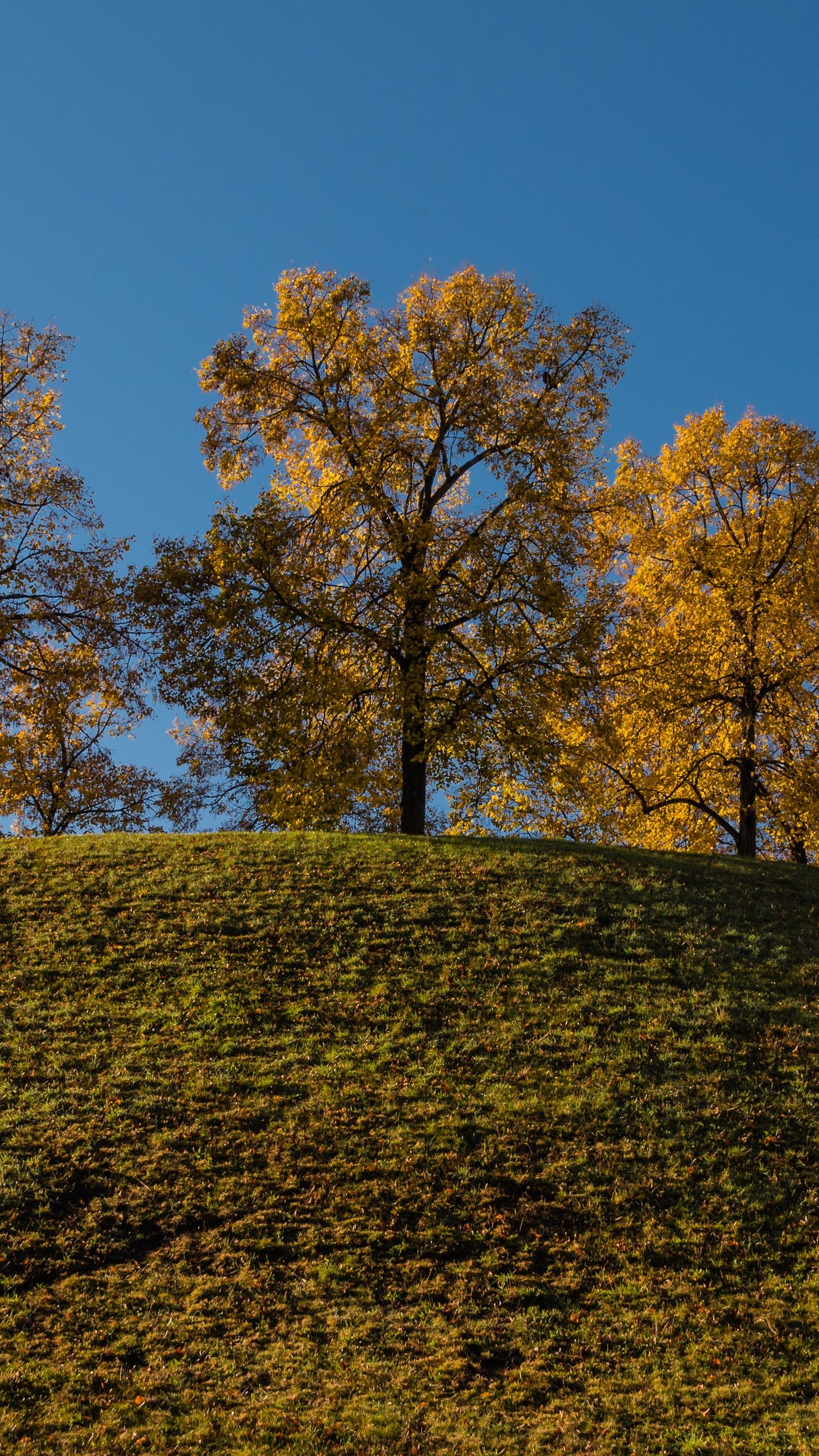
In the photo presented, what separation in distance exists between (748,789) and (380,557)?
11025mm

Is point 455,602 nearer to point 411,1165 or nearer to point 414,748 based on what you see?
point 414,748

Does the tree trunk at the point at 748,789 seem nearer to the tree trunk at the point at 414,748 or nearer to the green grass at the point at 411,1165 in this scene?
the green grass at the point at 411,1165

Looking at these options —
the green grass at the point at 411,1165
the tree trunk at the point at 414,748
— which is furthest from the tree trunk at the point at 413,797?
the green grass at the point at 411,1165

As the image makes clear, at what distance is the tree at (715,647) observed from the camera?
1011 inches

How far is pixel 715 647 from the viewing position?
26.5 meters

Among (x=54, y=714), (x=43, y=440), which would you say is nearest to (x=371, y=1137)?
(x=54, y=714)

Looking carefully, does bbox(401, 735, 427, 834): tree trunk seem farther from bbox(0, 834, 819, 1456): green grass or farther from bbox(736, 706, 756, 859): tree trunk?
bbox(736, 706, 756, 859): tree trunk

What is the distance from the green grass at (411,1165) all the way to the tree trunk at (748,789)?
7.68 meters

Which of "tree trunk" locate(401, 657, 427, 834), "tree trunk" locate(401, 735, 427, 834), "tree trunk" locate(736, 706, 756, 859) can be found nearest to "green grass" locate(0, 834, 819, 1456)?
"tree trunk" locate(401, 657, 427, 834)

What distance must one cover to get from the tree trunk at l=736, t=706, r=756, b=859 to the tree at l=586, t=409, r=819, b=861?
0.14 feet

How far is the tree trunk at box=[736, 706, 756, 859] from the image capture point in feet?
86.7

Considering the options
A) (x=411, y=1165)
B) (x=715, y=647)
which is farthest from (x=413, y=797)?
(x=411, y=1165)

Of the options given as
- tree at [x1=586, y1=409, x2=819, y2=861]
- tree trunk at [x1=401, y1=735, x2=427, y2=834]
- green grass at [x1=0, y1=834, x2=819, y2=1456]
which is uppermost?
tree at [x1=586, y1=409, x2=819, y2=861]

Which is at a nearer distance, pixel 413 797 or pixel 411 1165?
pixel 411 1165
